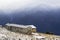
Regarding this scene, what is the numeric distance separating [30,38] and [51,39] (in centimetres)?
149

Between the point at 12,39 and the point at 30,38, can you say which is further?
the point at 30,38

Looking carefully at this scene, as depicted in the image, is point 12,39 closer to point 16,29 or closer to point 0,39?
point 0,39

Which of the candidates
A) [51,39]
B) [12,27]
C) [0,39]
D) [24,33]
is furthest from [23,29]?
[0,39]

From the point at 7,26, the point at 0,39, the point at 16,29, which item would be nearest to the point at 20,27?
the point at 16,29

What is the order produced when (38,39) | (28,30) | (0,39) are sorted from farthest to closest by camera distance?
(28,30)
(38,39)
(0,39)

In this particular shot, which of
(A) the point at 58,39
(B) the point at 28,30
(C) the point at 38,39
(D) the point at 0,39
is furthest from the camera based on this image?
(B) the point at 28,30

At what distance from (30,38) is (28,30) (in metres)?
2.66

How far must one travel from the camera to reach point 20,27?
18.3m

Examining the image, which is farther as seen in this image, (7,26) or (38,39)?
(7,26)

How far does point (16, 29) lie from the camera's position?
1839 centimetres

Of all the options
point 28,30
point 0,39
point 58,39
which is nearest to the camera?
point 0,39

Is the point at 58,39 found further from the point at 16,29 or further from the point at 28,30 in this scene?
the point at 16,29

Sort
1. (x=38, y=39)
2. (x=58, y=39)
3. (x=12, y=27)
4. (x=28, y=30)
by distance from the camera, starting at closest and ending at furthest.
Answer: (x=38, y=39) → (x=58, y=39) → (x=28, y=30) → (x=12, y=27)

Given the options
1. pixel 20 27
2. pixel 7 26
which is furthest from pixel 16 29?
pixel 7 26
